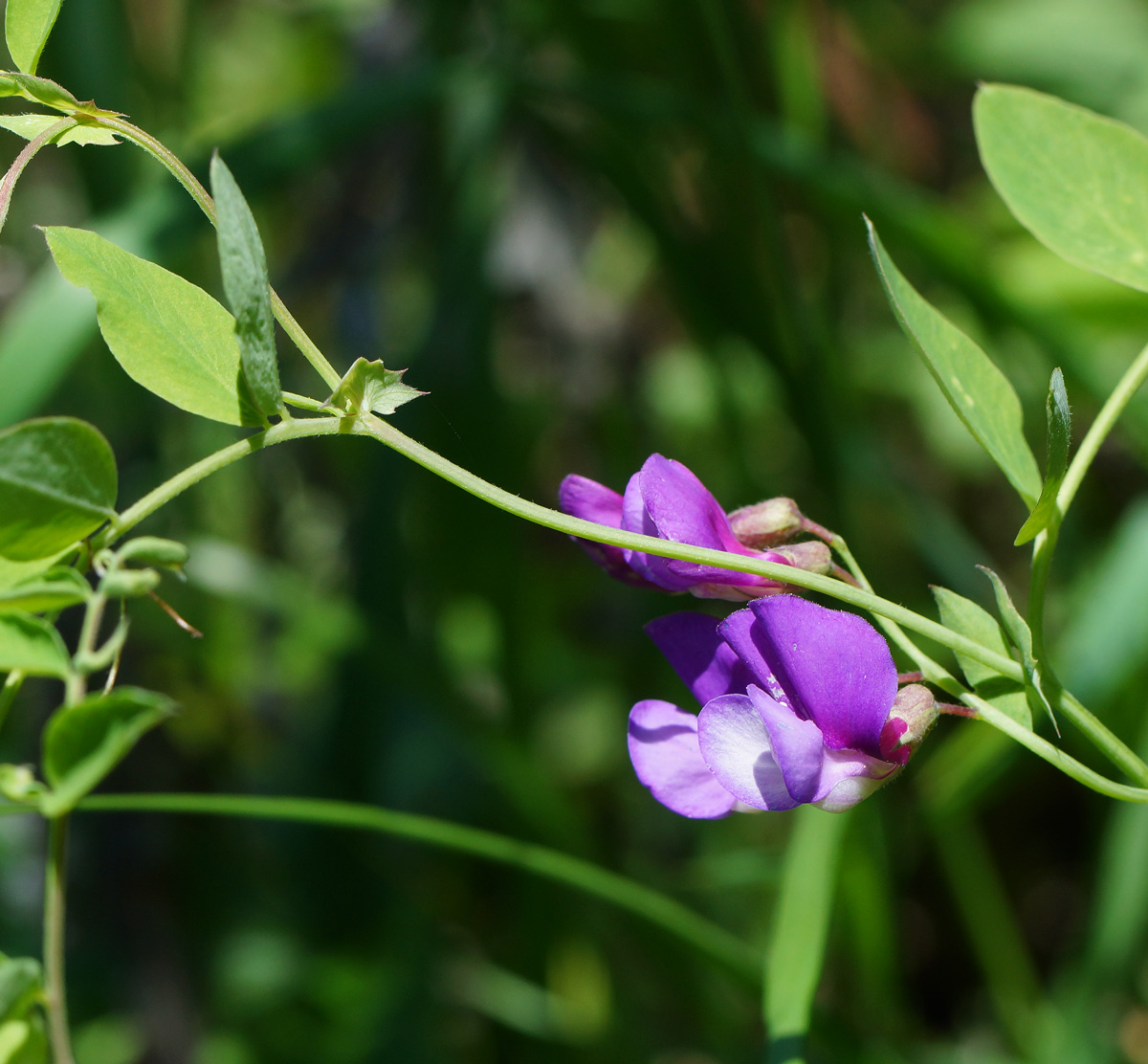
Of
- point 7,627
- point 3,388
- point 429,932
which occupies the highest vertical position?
point 7,627

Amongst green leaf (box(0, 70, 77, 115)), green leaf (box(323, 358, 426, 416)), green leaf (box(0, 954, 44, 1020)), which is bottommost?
green leaf (box(0, 954, 44, 1020))

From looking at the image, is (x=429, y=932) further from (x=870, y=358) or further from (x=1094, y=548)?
(x=870, y=358)

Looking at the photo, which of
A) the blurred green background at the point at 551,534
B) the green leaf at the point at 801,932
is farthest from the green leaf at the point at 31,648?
the blurred green background at the point at 551,534

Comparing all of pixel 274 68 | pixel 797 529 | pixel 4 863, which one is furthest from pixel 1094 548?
pixel 274 68

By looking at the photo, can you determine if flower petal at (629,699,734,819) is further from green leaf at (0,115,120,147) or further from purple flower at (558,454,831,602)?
green leaf at (0,115,120,147)

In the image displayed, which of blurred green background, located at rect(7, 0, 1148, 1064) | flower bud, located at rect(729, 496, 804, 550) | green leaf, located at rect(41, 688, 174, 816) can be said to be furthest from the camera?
blurred green background, located at rect(7, 0, 1148, 1064)

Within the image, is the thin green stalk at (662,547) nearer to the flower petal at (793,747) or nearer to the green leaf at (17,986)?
the flower petal at (793,747)

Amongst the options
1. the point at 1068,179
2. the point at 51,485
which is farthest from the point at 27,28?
the point at 1068,179

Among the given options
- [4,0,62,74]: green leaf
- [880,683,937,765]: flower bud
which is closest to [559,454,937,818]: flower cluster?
[880,683,937,765]: flower bud

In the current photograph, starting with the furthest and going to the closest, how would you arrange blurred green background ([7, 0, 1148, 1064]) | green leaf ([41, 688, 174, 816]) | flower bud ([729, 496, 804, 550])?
1. blurred green background ([7, 0, 1148, 1064])
2. flower bud ([729, 496, 804, 550])
3. green leaf ([41, 688, 174, 816])
